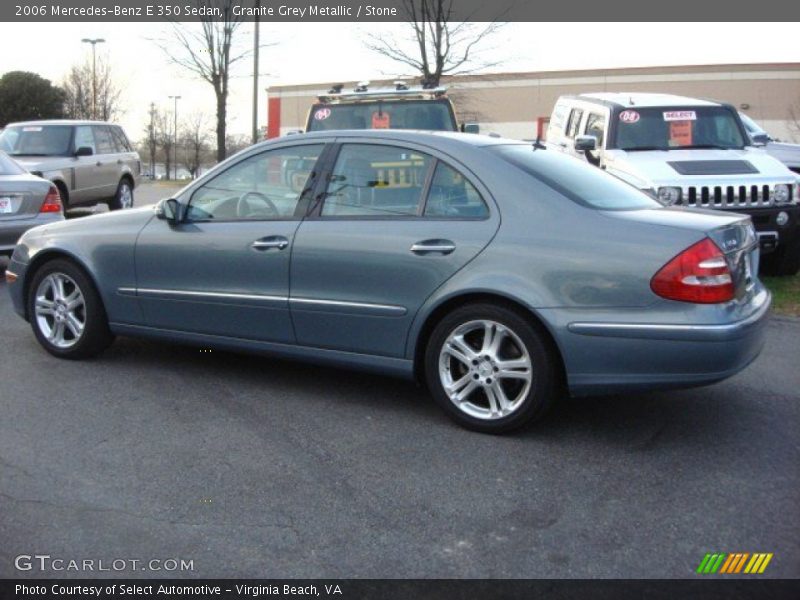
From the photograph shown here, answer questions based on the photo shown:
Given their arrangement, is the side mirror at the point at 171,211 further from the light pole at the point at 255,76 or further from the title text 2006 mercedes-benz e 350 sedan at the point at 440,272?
the light pole at the point at 255,76

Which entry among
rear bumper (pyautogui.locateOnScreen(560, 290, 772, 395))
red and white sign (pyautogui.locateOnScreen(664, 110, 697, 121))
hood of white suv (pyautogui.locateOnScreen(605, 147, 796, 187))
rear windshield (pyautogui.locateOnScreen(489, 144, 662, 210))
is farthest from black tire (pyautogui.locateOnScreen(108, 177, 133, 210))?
rear bumper (pyautogui.locateOnScreen(560, 290, 772, 395))

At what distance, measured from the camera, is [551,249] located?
434 centimetres

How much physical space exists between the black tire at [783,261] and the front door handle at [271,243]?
589 cm

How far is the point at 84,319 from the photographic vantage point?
582cm

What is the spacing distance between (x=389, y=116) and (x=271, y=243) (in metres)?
5.90

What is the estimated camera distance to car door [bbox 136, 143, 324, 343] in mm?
5074

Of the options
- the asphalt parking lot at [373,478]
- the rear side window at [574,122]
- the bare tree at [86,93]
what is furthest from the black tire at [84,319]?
the bare tree at [86,93]

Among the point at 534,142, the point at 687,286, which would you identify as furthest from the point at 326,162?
the point at 687,286

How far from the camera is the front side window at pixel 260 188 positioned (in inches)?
204

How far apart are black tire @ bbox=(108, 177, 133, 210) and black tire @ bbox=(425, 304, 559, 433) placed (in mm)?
12696

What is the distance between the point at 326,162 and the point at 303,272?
65cm

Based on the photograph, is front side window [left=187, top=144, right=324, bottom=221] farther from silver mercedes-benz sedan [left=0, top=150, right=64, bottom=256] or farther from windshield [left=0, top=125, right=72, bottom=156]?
windshield [left=0, top=125, right=72, bottom=156]

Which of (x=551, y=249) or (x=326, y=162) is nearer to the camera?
(x=551, y=249)
